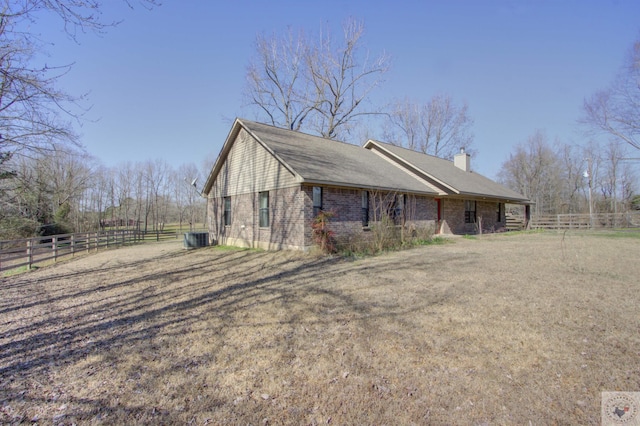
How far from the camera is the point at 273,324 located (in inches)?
189

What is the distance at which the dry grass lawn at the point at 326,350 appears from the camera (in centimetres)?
286

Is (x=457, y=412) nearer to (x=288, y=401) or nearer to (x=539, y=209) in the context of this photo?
(x=288, y=401)

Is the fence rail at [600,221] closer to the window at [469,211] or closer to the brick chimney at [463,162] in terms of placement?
the brick chimney at [463,162]

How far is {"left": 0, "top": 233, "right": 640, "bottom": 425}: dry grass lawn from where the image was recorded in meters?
2.86

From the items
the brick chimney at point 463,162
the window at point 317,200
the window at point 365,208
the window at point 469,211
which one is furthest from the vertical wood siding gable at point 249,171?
the brick chimney at point 463,162

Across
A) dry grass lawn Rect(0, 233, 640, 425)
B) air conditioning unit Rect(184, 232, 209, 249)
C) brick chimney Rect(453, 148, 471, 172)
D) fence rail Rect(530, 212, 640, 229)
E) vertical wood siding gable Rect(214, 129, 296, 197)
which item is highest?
brick chimney Rect(453, 148, 471, 172)

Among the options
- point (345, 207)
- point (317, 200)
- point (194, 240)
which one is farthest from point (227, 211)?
point (345, 207)

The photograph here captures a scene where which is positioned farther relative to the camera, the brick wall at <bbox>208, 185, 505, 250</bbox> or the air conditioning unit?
the air conditioning unit

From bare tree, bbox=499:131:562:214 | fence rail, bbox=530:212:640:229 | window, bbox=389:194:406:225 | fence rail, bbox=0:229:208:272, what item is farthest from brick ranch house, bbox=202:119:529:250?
bare tree, bbox=499:131:562:214

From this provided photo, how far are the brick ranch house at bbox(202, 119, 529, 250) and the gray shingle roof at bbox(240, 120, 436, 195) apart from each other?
0.17ft

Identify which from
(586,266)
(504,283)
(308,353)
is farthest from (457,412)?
(586,266)

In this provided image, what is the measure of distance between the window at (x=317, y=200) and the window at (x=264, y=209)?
2.56m

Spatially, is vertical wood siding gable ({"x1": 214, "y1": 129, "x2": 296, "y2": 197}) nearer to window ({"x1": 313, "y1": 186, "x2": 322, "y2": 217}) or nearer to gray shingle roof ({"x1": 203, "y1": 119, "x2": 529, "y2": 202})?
gray shingle roof ({"x1": 203, "y1": 119, "x2": 529, "y2": 202})

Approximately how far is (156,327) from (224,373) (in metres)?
2.00
